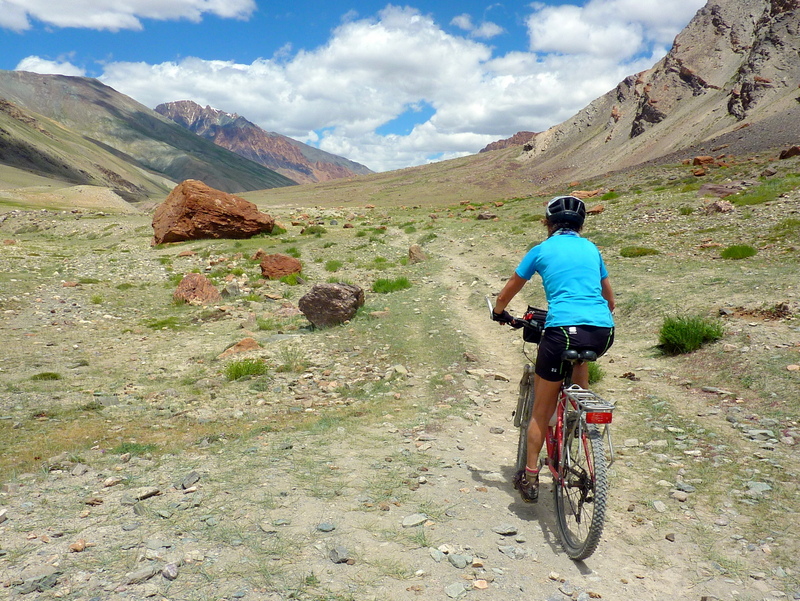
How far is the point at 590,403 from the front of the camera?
4238 millimetres

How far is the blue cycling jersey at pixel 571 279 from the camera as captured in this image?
4.45 metres

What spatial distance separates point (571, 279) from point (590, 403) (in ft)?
3.73

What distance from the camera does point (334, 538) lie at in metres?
4.40

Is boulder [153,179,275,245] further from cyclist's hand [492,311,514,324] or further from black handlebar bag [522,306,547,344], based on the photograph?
black handlebar bag [522,306,547,344]

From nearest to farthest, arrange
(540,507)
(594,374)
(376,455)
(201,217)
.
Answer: (540,507)
(376,455)
(594,374)
(201,217)

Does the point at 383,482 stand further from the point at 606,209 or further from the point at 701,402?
the point at 606,209

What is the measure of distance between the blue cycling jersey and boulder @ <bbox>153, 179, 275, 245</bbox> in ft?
Answer: 99.5

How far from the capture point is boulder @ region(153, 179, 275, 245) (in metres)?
31.5

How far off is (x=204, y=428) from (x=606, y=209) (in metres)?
30.6

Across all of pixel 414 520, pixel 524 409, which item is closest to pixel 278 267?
pixel 524 409

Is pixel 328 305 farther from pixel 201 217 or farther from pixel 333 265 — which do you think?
pixel 201 217

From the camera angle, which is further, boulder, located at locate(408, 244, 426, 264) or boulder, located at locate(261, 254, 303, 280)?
boulder, located at locate(408, 244, 426, 264)

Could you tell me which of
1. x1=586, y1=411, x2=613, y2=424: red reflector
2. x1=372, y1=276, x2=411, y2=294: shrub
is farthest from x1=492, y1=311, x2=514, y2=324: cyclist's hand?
x1=372, y1=276, x2=411, y2=294: shrub

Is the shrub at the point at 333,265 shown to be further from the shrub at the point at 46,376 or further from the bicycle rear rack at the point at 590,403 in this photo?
the bicycle rear rack at the point at 590,403
